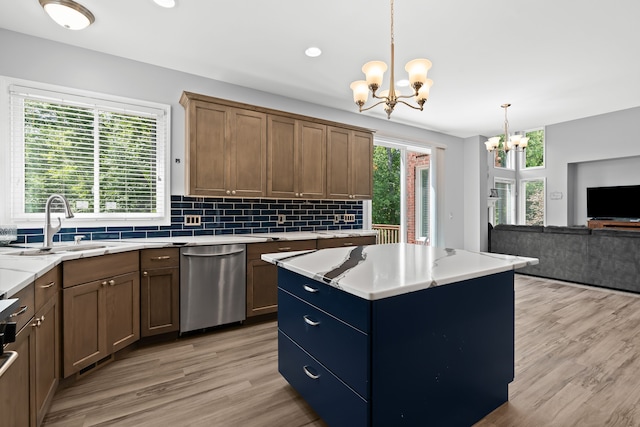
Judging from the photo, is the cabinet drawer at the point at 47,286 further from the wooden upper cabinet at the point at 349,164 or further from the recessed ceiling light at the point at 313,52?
the wooden upper cabinet at the point at 349,164

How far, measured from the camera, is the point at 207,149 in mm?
3191

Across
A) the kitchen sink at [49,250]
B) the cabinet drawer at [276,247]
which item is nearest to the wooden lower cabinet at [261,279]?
the cabinet drawer at [276,247]

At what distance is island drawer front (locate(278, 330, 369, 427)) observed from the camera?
4.56 ft

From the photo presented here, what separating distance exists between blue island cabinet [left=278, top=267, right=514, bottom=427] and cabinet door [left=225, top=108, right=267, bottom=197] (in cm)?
171

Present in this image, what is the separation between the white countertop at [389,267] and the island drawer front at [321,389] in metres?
0.50

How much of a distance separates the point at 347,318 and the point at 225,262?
1.91 meters

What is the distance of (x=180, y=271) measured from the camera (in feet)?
9.25

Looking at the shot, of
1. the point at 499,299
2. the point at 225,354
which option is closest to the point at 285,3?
the point at 499,299

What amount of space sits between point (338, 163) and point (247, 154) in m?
1.26

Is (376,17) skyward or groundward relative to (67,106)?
skyward

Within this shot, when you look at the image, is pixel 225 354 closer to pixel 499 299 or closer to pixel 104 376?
pixel 104 376

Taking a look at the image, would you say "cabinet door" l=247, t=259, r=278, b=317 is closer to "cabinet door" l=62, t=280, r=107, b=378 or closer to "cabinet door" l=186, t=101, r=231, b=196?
"cabinet door" l=186, t=101, r=231, b=196

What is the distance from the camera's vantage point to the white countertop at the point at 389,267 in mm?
1286

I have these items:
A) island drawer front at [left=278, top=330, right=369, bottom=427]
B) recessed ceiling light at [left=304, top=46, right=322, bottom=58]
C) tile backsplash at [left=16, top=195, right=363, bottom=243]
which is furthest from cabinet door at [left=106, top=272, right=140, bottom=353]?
recessed ceiling light at [left=304, top=46, right=322, bottom=58]
